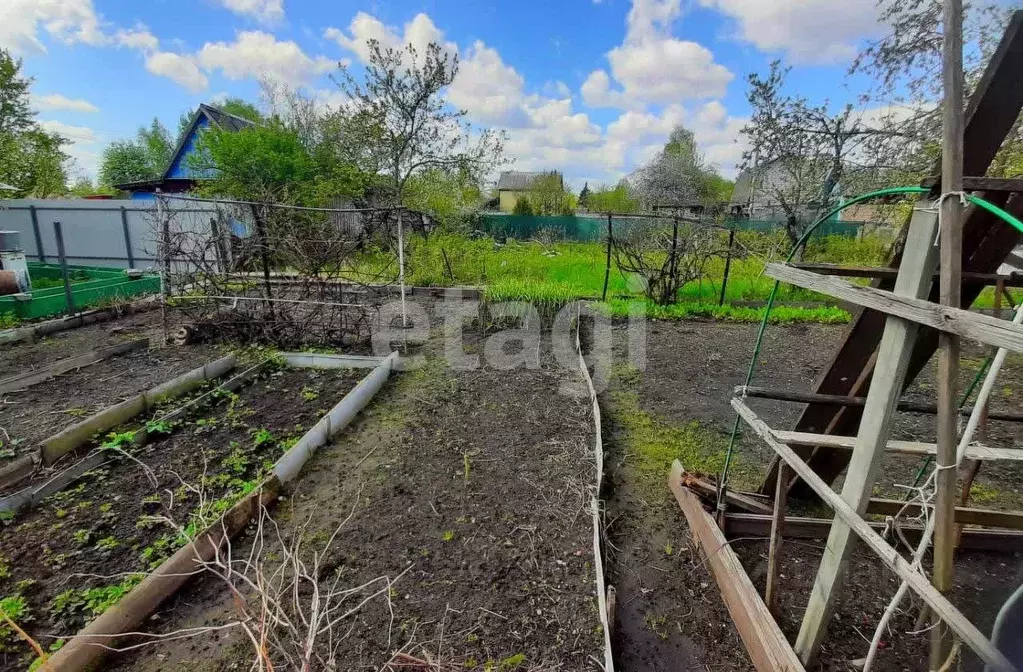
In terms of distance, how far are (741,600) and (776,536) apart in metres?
0.42

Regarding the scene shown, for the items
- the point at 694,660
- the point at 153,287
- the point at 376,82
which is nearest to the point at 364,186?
the point at 376,82

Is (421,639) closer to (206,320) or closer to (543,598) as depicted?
(543,598)

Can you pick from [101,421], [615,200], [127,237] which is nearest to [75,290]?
[127,237]

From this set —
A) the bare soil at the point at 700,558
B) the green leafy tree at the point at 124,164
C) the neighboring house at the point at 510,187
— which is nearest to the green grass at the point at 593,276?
the bare soil at the point at 700,558

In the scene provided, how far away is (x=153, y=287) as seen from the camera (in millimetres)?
9242

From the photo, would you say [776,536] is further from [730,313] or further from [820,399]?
[730,313]

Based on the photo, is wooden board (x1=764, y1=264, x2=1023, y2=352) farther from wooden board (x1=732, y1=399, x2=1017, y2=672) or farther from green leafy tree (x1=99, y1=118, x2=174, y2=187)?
green leafy tree (x1=99, y1=118, x2=174, y2=187)

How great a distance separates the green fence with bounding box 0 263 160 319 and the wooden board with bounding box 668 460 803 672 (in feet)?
32.2

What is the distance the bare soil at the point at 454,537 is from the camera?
2.03 m

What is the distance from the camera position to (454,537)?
2.75 m

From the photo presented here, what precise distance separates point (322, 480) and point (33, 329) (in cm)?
633

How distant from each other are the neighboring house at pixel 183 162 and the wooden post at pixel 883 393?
65.4ft

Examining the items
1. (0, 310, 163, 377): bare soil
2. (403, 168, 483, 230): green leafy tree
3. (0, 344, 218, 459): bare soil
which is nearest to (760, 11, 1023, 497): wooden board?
(0, 344, 218, 459): bare soil

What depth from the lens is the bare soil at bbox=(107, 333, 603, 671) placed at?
203cm
